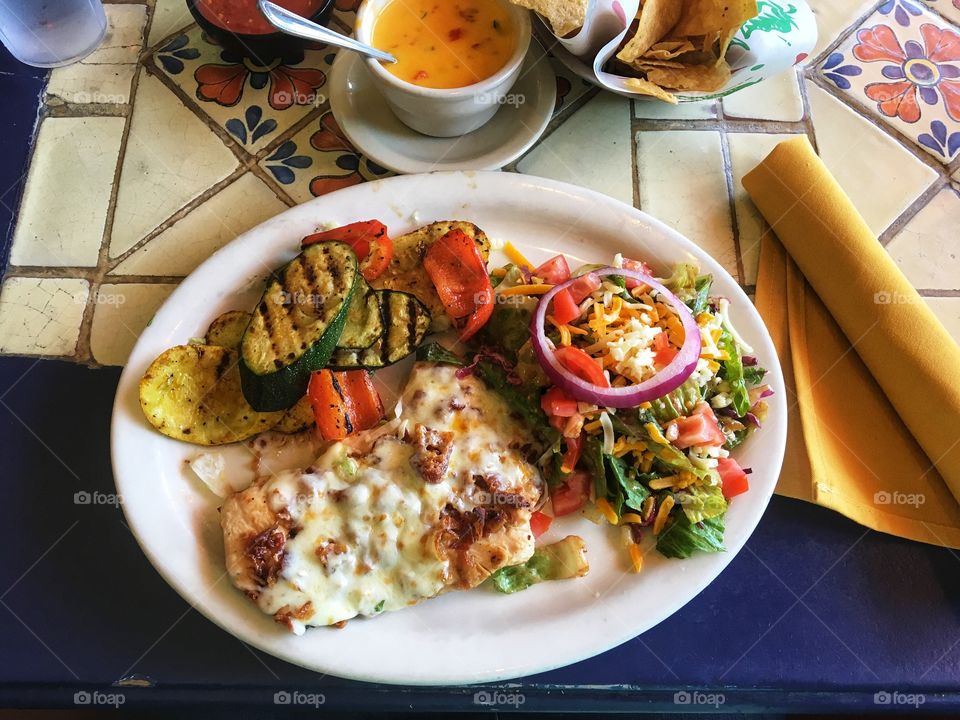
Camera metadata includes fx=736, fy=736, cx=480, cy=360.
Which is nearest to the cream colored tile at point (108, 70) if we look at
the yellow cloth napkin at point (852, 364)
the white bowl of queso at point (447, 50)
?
the white bowl of queso at point (447, 50)

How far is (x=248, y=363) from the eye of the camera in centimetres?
175

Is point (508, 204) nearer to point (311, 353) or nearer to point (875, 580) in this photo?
point (311, 353)

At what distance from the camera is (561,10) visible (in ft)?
6.44

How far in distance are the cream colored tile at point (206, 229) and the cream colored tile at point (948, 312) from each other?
2.01 metres

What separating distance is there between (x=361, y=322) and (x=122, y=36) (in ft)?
4.90

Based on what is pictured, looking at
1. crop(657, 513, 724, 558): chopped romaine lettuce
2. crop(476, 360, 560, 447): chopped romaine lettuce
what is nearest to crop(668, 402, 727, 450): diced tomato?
crop(657, 513, 724, 558): chopped romaine lettuce

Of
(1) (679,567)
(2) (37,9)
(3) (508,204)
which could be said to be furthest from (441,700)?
(2) (37,9)

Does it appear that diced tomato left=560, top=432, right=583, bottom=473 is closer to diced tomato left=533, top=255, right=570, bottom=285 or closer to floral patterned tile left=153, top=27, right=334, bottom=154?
diced tomato left=533, top=255, right=570, bottom=285

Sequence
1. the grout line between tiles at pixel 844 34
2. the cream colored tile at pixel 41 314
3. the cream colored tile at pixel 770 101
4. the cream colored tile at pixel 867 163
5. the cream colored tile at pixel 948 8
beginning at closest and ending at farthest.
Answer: the cream colored tile at pixel 41 314 < the cream colored tile at pixel 867 163 < the cream colored tile at pixel 770 101 < the grout line between tiles at pixel 844 34 < the cream colored tile at pixel 948 8

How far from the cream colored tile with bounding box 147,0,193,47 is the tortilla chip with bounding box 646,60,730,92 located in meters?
1.58

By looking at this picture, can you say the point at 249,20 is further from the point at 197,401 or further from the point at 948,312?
the point at 948,312

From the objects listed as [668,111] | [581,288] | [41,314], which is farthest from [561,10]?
[41,314]

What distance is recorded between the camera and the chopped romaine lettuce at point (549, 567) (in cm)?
175

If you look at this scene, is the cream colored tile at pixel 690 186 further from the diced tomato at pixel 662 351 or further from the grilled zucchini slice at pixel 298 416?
the grilled zucchini slice at pixel 298 416
